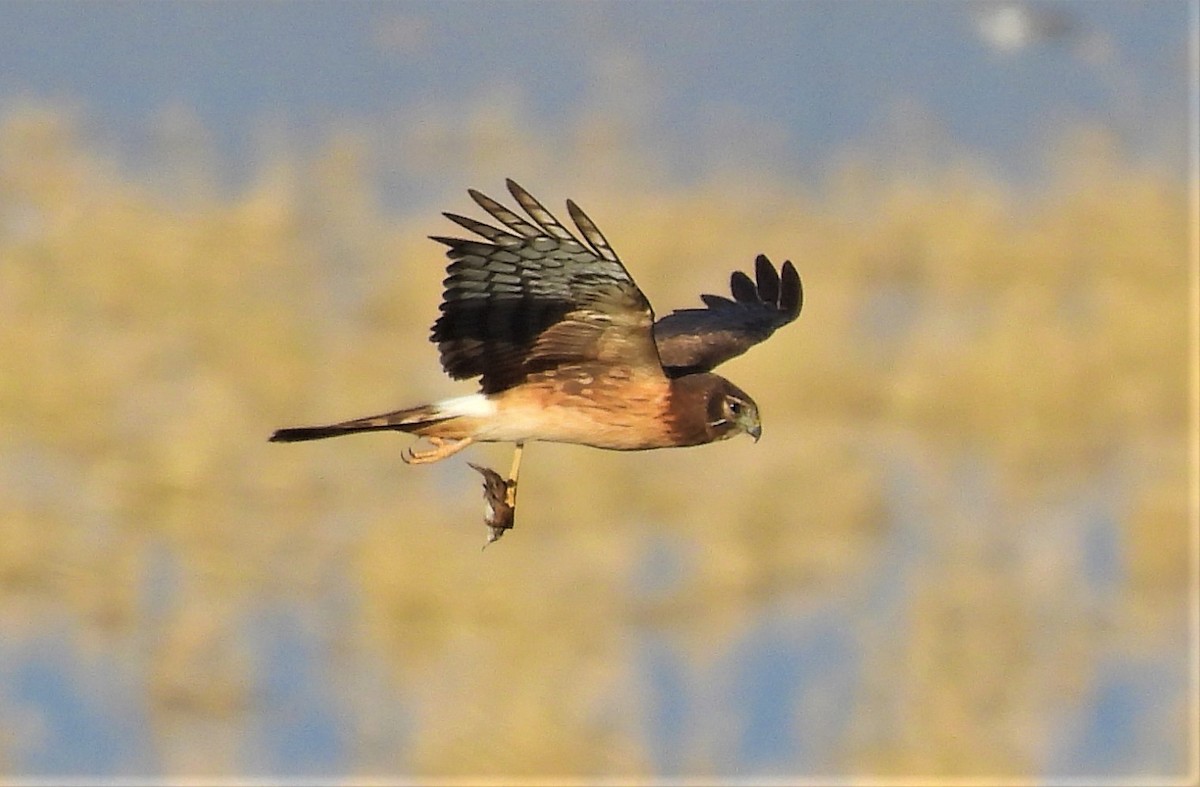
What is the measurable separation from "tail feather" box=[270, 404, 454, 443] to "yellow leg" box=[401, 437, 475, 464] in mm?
64

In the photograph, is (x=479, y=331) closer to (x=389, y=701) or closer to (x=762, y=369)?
(x=389, y=701)

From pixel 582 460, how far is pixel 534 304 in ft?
19.1

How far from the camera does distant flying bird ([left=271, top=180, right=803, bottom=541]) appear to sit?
329 inches

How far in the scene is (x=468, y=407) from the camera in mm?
8711

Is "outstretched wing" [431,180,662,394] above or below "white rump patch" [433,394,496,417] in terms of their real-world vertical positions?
above

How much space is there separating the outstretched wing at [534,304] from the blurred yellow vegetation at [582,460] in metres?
2.97

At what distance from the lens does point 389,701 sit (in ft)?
40.4

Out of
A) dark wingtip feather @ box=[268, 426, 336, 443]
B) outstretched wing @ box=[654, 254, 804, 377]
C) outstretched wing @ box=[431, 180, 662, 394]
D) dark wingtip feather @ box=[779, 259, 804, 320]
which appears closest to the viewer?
outstretched wing @ box=[431, 180, 662, 394]

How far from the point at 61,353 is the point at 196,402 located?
57 centimetres

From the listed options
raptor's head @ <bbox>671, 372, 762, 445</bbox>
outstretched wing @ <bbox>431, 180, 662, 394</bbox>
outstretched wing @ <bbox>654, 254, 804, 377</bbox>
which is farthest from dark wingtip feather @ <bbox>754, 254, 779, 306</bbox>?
outstretched wing @ <bbox>431, 180, 662, 394</bbox>

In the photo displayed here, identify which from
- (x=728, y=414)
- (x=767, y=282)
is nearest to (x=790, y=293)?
(x=767, y=282)

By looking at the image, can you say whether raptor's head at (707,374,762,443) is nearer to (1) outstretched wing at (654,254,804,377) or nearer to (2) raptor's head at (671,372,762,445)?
(2) raptor's head at (671,372,762,445)

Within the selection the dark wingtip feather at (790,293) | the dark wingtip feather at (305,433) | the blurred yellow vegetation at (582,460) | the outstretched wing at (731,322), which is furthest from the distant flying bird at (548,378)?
the blurred yellow vegetation at (582,460)

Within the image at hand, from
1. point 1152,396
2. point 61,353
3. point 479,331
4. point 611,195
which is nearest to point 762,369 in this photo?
point 611,195
